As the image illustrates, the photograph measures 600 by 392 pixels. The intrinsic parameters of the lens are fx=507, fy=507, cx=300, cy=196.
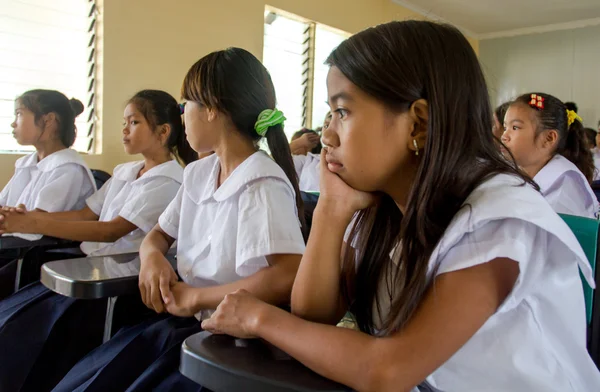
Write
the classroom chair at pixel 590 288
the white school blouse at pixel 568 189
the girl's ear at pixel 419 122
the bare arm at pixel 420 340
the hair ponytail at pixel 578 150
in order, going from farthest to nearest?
the hair ponytail at pixel 578 150 < the white school blouse at pixel 568 189 < the classroom chair at pixel 590 288 < the girl's ear at pixel 419 122 < the bare arm at pixel 420 340

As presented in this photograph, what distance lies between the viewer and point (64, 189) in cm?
214

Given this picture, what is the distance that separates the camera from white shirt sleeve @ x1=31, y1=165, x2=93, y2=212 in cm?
210

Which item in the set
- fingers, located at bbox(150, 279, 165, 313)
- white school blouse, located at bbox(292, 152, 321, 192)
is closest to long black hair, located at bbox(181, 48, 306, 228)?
fingers, located at bbox(150, 279, 165, 313)

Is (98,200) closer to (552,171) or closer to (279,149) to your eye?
(279,149)

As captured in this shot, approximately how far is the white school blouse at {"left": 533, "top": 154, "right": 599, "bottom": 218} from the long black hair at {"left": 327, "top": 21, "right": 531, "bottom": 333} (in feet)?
5.40

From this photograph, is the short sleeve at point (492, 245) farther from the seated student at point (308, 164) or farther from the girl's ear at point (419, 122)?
the seated student at point (308, 164)

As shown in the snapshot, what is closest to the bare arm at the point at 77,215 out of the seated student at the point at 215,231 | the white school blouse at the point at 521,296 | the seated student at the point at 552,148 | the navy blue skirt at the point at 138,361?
the seated student at the point at 215,231

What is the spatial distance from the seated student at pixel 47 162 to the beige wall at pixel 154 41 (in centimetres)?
50

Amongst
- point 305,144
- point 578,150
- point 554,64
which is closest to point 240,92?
point 578,150

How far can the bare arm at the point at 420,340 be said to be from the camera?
624 mm

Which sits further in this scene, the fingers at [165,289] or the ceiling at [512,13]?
the ceiling at [512,13]

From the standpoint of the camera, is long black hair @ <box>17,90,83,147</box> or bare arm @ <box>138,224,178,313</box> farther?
long black hair @ <box>17,90,83,147</box>

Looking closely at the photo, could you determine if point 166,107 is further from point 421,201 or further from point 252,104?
point 421,201

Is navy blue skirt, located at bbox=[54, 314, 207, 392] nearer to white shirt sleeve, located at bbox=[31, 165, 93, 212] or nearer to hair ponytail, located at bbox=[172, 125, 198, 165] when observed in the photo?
hair ponytail, located at bbox=[172, 125, 198, 165]
